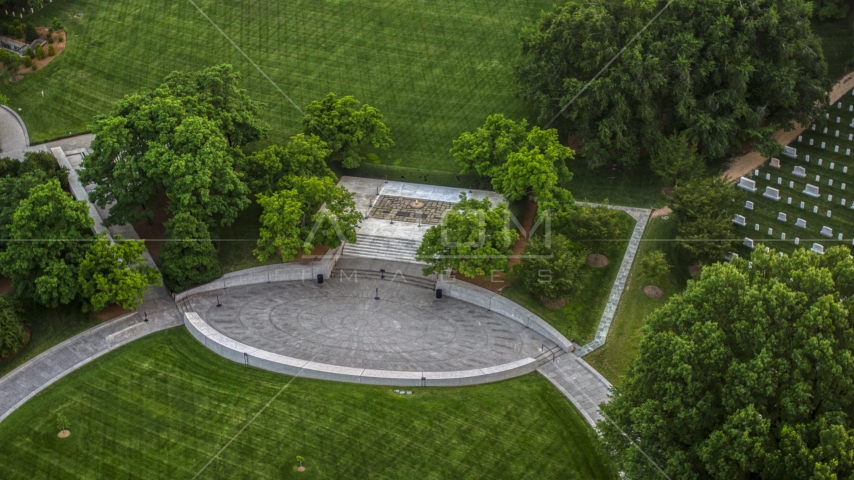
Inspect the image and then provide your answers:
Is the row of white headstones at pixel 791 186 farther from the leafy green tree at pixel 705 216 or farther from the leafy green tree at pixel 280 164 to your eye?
the leafy green tree at pixel 280 164

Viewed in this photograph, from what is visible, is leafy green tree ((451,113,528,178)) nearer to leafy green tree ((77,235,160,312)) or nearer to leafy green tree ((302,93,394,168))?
leafy green tree ((302,93,394,168))

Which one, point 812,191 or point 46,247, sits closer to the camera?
point 46,247

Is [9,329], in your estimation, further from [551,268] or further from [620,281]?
[620,281]

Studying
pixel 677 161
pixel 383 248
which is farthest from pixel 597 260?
pixel 383 248

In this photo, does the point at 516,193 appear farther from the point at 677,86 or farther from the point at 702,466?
the point at 702,466

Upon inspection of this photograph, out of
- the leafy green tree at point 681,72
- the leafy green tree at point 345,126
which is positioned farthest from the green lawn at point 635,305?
the leafy green tree at point 345,126

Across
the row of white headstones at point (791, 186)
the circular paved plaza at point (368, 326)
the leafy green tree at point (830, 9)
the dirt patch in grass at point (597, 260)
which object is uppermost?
the leafy green tree at point (830, 9)

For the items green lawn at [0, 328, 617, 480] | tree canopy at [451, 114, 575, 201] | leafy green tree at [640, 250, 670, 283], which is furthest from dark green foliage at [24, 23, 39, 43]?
leafy green tree at [640, 250, 670, 283]
